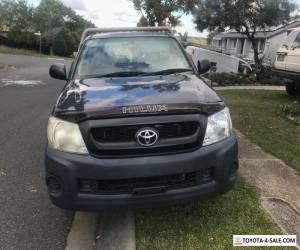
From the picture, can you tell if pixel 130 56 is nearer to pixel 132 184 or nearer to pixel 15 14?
pixel 132 184

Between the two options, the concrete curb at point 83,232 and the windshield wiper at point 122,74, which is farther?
the windshield wiper at point 122,74

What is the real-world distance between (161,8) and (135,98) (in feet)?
70.3

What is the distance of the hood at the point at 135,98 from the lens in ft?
11.5

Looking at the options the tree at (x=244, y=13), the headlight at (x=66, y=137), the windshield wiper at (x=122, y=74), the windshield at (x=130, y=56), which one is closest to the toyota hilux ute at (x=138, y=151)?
the headlight at (x=66, y=137)

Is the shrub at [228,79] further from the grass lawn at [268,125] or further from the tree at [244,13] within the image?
the grass lawn at [268,125]

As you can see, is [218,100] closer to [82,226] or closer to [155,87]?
[155,87]

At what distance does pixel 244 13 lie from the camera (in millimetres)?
17688

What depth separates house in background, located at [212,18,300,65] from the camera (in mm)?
28322

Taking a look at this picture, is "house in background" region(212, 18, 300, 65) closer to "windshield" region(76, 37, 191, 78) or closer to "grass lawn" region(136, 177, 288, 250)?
"windshield" region(76, 37, 191, 78)

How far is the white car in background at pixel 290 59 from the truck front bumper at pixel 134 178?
738 cm

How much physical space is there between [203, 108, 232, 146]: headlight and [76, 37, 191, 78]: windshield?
1.40 metres

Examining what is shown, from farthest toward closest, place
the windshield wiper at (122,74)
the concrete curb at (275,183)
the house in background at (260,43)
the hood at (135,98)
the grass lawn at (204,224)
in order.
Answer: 1. the house in background at (260,43)
2. the windshield wiper at (122,74)
3. the concrete curb at (275,183)
4. the grass lawn at (204,224)
5. the hood at (135,98)

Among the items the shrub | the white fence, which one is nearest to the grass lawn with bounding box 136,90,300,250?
the shrub

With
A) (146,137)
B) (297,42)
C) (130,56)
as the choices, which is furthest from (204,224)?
(297,42)
